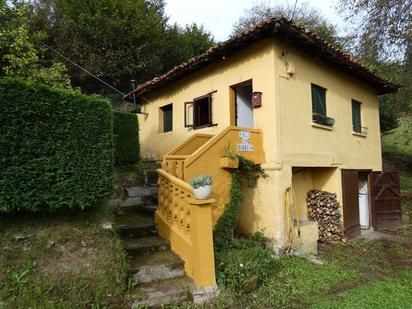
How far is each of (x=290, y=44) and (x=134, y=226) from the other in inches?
217

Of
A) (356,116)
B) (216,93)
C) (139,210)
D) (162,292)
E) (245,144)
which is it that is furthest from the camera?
(356,116)

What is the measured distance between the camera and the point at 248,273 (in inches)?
202

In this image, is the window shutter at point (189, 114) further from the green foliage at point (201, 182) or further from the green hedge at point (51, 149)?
the green hedge at point (51, 149)

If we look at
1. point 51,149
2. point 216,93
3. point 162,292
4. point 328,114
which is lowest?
point 162,292

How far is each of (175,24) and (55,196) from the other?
2007 centimetres

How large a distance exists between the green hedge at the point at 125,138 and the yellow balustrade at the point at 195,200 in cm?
273

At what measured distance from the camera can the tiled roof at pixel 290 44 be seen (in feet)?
22.2

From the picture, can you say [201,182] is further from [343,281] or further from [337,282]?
[343,281]

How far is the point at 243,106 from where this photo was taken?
884 centimetres

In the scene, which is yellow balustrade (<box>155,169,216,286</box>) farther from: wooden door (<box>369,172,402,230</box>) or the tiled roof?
wooden door (<box>369,172,402,230</box>)

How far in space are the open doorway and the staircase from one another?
3760 millimetres

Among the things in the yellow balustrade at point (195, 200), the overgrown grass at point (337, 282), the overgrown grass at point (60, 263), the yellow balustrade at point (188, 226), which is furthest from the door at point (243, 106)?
the overgrown grass at point (60, 263)

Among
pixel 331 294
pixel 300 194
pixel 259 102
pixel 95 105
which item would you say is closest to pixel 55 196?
pixel 95 105

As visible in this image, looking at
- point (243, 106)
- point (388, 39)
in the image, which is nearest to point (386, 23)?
point (388, 39)
